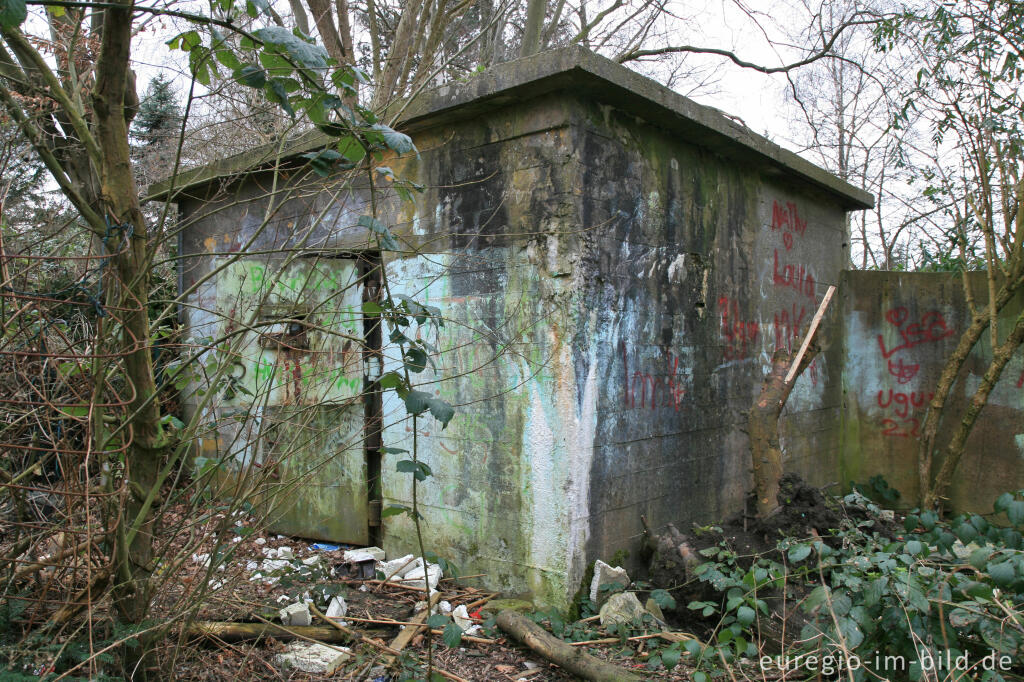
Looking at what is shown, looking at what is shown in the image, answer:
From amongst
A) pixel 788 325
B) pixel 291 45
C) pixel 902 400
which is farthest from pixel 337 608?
pixel 902 400

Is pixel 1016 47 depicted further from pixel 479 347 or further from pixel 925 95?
pixel 479 347

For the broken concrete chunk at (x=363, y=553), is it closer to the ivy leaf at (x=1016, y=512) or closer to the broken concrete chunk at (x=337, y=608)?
the broken concrete chunk at (x=337, y=608)

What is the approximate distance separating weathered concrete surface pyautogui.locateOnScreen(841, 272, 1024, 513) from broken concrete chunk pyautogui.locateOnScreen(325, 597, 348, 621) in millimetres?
5085

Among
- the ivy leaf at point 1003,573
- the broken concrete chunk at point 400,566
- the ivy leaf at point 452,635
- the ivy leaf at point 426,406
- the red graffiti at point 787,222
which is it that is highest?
the red graffiti at point 787,222

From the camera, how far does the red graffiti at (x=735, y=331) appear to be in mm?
5156

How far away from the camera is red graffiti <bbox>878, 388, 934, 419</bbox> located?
20.9 feet

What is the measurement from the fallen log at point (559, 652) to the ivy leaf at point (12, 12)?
3084 mm

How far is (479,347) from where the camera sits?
4.24m

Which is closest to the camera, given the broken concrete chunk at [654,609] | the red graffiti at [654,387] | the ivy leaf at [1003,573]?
the ivy leaf at [1003,573]

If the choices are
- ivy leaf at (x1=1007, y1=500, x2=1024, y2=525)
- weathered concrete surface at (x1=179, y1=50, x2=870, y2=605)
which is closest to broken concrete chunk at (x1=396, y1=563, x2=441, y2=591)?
weathered concrete surface at (x1=179, y1=50, x2=870, y2=605)

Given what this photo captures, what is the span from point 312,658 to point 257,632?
0.32 meters

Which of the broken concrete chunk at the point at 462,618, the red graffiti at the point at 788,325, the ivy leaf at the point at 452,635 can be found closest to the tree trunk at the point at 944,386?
the red graffiti at the point at 788,325

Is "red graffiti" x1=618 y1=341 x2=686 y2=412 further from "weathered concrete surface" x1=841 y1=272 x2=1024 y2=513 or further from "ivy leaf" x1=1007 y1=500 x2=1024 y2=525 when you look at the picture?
"weathered concrete surface" x1=841 y1=272 x2=1024 y2=513

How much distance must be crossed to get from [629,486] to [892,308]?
390 cm
